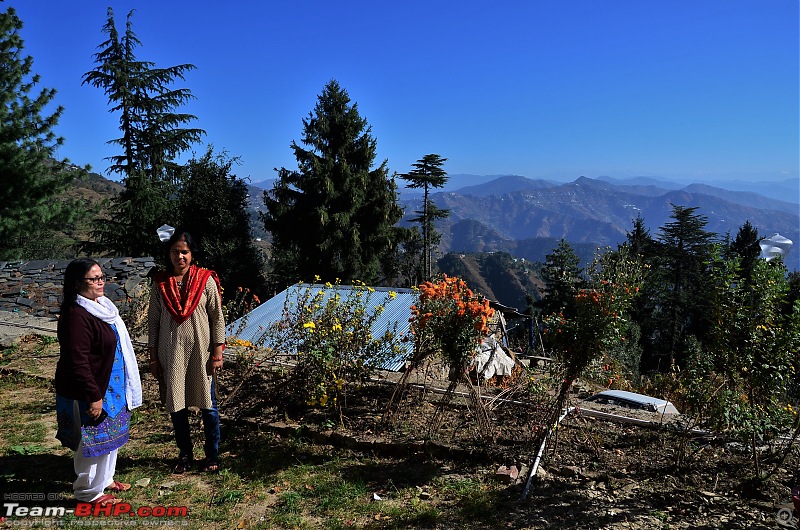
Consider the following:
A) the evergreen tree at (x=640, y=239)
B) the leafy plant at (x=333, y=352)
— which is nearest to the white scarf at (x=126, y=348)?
the leafy plant at (x=333, y=352)

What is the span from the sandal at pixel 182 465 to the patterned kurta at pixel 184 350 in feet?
1.75

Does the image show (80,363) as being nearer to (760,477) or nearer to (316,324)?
(316,324)

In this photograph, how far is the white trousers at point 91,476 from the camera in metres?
3.19

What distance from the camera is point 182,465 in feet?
12.3

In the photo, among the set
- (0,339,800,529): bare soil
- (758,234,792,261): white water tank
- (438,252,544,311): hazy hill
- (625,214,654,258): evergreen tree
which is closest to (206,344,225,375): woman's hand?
(0,339,800,529): bare soil

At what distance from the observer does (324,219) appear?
2450cm

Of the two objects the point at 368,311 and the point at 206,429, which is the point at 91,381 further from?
the point at 368,311

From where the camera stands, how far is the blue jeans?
3.60m

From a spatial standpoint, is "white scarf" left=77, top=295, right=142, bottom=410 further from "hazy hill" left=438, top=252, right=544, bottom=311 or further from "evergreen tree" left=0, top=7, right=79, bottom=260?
"hazy hill" left=438, top=252, right=544, bottom=311

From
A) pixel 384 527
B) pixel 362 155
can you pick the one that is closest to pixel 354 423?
pixel 384 527

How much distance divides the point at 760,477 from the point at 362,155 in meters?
25.6

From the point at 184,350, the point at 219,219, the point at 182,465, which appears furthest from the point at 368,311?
the point at 219,219

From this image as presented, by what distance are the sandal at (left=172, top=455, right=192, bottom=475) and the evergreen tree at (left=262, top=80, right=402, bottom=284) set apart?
68.4 ft

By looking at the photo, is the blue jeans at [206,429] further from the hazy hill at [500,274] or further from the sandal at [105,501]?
the hazy hill at [500,274]
